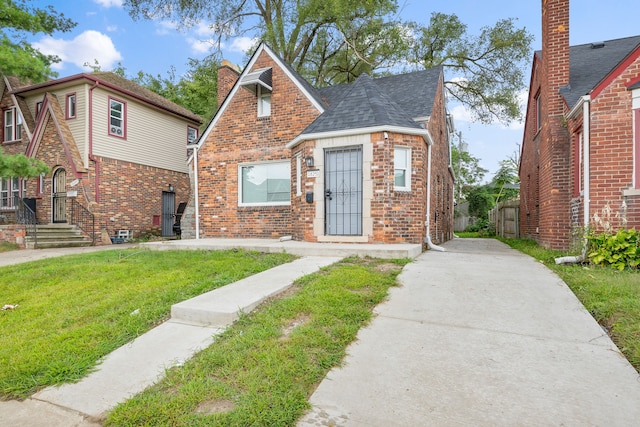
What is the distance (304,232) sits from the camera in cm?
841

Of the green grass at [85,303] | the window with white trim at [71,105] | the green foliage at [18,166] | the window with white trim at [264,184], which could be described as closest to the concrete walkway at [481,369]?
the green grass at [85,303]

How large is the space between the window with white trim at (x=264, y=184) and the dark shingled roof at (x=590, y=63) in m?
7.26

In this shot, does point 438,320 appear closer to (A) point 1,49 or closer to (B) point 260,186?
(B) point 260,186

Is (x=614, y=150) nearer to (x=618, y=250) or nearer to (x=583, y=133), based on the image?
(x=583, y=133)

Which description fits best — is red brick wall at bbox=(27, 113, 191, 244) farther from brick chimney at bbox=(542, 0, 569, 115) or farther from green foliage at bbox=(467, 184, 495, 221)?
green foliage at bbox=(467, 184, 495, 221)

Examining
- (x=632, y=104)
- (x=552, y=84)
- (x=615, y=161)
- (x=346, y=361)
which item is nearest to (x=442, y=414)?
(x=346, y=361)

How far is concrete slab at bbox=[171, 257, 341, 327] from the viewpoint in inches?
132

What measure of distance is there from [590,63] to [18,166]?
1575 cm

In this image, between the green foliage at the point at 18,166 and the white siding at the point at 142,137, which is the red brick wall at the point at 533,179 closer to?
the green foliage at the point at 18,166

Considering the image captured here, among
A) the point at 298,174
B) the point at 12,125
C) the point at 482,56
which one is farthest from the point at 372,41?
the point at 12,125

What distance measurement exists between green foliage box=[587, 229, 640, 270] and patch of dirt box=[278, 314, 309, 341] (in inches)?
208

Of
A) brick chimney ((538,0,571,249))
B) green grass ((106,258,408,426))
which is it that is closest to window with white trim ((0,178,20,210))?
green grass ((106,258,408,426))

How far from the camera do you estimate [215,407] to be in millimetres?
2041

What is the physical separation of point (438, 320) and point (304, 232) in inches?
212
